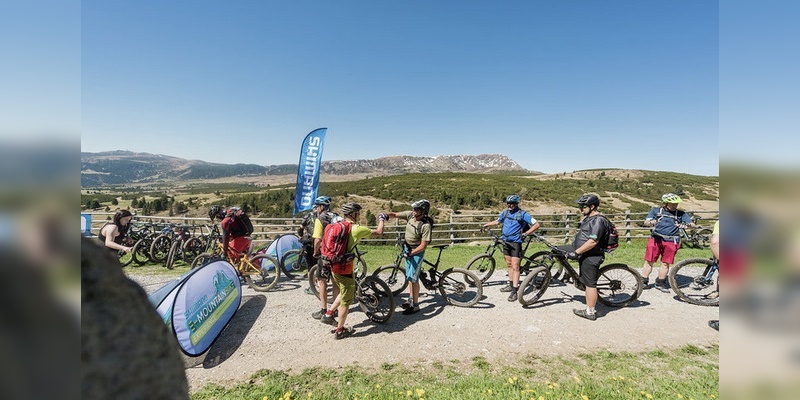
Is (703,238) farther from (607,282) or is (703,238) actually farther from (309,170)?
(309,170)

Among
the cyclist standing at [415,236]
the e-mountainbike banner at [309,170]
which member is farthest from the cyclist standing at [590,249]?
the e-mountainbike banner at [309,170]

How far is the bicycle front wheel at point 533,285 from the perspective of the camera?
5.98m

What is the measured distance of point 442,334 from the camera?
199 inches

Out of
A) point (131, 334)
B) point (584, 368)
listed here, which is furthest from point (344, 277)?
point (131, 334)

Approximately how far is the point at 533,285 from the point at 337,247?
4090 mm

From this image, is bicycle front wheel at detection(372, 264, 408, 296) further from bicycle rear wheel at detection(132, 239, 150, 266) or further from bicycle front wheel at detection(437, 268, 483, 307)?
bicycle rear wheel at detection(132, 239, 150, 266)

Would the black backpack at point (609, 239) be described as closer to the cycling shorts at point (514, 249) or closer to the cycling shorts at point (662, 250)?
the cycling shorts at point (514, 249)

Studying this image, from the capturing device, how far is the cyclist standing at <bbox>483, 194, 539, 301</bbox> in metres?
6.43

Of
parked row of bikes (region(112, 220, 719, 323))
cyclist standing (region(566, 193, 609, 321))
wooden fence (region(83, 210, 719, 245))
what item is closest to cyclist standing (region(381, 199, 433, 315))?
parked row of bikes (region(112, 220, 719, 323))

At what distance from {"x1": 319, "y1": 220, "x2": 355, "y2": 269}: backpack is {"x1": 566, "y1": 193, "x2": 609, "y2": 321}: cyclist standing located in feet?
12.7

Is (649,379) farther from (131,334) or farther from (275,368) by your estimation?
(131,334)

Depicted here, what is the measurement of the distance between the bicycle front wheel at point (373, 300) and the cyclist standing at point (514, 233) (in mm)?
2644
